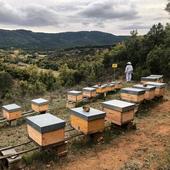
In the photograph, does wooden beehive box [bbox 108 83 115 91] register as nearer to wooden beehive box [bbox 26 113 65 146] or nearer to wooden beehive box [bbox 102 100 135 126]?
wooden beehive box [bbox 102 100 135 126]

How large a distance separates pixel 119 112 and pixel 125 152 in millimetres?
1379

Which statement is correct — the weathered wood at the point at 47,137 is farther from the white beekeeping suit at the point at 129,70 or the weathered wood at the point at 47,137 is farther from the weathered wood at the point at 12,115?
the white beekeeping suit at the point at 129,70

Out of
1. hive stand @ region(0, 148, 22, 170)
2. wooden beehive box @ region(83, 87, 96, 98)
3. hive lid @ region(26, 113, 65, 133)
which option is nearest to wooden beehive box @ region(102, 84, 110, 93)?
wooden beehive box @ region(83, 87, 96, 98)

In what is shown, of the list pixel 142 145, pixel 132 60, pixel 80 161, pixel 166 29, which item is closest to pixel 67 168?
pixel 80 161

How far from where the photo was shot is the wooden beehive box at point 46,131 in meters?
5.99

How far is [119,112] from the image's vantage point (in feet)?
25.4

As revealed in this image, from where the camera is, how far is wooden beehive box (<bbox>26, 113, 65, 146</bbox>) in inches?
236

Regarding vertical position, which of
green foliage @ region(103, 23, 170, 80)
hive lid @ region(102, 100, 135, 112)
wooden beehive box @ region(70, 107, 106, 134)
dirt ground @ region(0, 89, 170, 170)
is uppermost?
green foliage @ region(103, 23, 170, 80)

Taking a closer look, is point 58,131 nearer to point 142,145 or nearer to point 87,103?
point 142,145

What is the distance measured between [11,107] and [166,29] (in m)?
14.5

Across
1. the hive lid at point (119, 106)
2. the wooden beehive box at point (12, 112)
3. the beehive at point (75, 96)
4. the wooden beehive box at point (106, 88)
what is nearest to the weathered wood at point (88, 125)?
the hive lid at point (119, 106)

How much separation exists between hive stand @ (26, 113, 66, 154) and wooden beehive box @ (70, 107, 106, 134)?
2.65 ft

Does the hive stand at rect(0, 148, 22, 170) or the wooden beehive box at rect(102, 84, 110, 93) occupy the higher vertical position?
the wooden beehive box at rect(102, 84, 110, 93)

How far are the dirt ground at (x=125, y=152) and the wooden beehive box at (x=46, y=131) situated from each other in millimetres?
496
